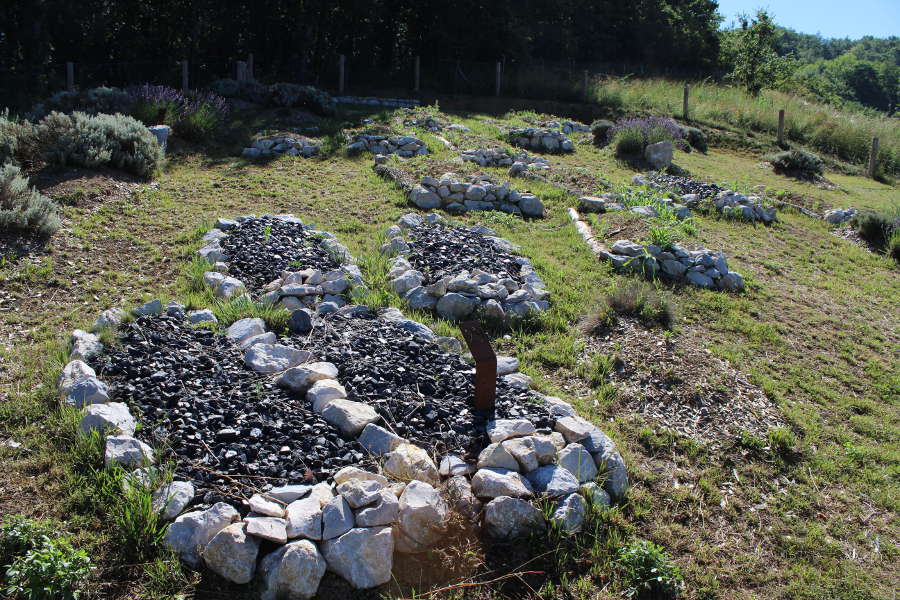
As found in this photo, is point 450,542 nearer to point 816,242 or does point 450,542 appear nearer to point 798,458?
point 798,458

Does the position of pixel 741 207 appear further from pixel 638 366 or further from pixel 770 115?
pixel 770 115

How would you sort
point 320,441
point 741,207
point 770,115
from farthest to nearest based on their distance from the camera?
point 770,115 → point 741,207 → point 320,441

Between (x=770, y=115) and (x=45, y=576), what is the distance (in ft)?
67.5

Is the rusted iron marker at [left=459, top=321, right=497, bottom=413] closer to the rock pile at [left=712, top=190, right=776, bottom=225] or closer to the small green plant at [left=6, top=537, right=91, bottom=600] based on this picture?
the small green plant at [left=6, top=537, right=91, bottom=600]

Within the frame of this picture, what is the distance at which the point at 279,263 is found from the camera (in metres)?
6.21

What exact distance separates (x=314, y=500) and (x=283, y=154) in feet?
28.4

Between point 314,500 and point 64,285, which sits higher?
point 64,285

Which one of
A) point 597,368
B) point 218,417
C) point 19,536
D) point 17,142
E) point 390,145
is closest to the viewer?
point 19,536

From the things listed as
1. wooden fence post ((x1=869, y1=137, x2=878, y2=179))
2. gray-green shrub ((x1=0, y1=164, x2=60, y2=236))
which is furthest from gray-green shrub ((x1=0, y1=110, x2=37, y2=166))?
wooden fence post ((x1=869, y1=137, x2=878, y2=179))

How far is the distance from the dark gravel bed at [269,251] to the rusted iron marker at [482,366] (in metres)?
2.56

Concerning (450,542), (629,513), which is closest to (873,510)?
(629,513)

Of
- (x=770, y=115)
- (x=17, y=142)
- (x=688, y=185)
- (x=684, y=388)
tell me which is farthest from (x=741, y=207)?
(x=770, y=115)

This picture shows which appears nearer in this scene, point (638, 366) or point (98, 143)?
point (638, 366)

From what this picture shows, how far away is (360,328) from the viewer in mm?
4980
